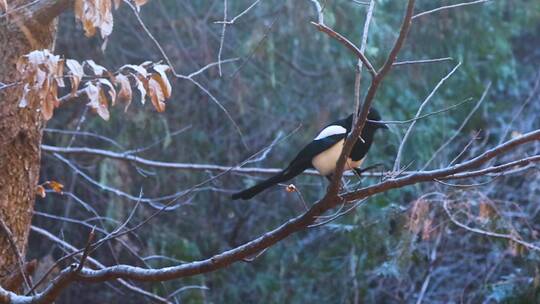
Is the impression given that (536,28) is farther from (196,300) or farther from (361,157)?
(361,157)

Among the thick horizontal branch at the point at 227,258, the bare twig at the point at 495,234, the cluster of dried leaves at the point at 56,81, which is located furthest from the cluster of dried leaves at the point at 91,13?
the bare twig at the point at 495,234

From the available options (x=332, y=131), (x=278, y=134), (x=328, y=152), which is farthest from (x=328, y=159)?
(x=278, y=134)

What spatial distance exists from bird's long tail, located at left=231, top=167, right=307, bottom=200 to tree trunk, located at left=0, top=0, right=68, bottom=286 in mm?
874

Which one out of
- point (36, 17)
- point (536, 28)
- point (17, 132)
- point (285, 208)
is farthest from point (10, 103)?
point (536, 28)

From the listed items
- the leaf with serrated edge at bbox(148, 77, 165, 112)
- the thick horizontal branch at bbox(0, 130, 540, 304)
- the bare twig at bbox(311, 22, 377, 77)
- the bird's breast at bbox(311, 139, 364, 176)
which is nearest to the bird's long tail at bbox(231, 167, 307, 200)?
the bird's breast at bbox(311, 139, 364, 176)

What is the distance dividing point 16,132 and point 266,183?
105 centimetres

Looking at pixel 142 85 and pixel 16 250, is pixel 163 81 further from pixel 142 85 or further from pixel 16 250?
pixel 16 250

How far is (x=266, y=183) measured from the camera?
382 cm

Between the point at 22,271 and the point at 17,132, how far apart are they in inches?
29.1

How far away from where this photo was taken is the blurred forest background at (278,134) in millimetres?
6805

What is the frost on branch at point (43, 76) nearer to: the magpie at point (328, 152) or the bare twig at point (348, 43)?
the bare twig at point (348, 43)

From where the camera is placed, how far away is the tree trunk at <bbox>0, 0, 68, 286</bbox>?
12.1ft

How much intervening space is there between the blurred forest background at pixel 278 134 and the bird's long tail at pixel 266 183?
222 cm

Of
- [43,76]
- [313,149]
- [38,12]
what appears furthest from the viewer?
[313,149]
